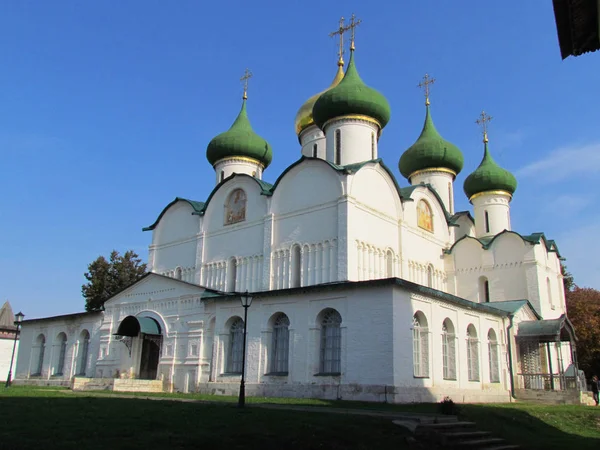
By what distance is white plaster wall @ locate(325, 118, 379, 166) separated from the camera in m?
20.8

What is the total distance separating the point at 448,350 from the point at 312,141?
11615 millimetres

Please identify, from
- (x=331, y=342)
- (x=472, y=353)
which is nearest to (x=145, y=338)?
(x=331, y=342)

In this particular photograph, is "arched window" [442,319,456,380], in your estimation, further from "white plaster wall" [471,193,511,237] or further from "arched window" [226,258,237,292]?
"white plaster wall" [471,193,511,237]

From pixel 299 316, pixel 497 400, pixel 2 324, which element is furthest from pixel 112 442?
pixel 2 324

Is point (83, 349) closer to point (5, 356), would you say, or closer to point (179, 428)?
point (5, 356)

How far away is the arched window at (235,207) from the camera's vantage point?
2152 centimetres

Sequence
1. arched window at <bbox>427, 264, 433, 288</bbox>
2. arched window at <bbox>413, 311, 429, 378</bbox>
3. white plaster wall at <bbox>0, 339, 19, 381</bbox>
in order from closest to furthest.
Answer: arched window at <bbox>413, 311, 429, 378</bbox> → arched window at <bbox>427, 264, 433, 288</bbox> → white plaster wall at <bbox>0, 339, 19, 381</bbox>

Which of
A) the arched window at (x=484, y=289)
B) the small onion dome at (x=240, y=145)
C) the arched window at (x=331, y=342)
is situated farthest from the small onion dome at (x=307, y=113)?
the arched window at (x=331, y=342)

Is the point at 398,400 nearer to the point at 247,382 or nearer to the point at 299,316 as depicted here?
the point at 299,316

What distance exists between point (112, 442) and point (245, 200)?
15039 millimetres

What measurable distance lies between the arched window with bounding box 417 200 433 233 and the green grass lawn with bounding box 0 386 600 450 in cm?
1076

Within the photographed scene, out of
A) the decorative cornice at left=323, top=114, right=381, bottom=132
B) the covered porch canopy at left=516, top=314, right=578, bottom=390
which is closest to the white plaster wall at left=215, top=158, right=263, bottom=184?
the decorative cornice at left=323, top=114, right=381, bottom=132

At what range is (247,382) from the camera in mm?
17109

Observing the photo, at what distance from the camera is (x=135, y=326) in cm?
Result: 2009
